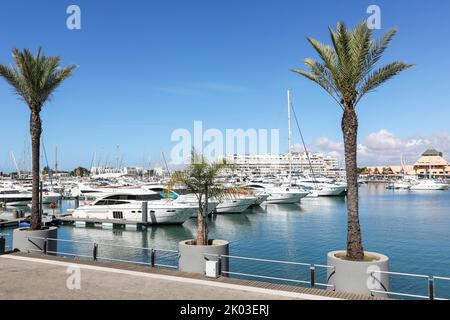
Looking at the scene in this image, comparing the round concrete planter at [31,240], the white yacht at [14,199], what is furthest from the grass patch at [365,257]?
the white yacht at [14,199]

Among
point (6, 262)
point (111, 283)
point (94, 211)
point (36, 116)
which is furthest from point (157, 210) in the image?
point (111, 283)

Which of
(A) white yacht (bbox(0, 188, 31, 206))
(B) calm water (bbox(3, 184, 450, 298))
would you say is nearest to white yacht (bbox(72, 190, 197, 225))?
(B) calm water (bbox(3, 184, 450, 298))

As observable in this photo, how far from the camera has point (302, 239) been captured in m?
34.1

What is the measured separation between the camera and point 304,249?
2948cm

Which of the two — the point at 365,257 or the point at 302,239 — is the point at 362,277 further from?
the point at 302,239

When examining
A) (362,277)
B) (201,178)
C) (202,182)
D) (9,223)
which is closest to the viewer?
(362,277)

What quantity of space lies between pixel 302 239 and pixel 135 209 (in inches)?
733

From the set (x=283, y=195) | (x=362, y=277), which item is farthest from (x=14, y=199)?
(x=362, y=277)

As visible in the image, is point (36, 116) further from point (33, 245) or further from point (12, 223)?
point (12, 223)

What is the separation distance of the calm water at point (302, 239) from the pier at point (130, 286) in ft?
33.3

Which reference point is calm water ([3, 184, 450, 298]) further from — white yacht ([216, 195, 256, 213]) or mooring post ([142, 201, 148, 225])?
mooring post ([142, 201, 148, 225])

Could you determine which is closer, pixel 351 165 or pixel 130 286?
pixel 130 286

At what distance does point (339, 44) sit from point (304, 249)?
20124 mm

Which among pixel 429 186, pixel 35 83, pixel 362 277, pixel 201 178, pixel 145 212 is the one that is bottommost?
pixel 429 186
